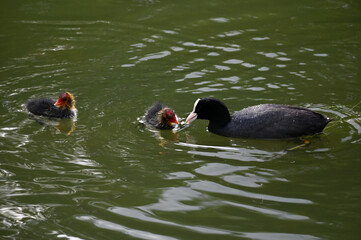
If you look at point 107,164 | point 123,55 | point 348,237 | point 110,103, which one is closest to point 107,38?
point 123,55

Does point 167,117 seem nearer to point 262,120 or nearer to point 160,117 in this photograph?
point 160,117

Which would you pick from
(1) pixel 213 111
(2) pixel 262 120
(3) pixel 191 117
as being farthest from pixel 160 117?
(2) pixel 262 120

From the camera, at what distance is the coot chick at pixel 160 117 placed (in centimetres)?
659

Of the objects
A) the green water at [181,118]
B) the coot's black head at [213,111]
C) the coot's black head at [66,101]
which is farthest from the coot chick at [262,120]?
the coot's black head at [66,101]

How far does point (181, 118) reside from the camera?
22.9 ft

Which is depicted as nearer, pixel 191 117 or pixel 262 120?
pixel 262 120

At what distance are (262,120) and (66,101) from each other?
2532 millimetres

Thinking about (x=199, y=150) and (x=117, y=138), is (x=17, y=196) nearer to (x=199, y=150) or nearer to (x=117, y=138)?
(x=117, y=138)

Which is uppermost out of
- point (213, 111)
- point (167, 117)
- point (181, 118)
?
point (213, 111)

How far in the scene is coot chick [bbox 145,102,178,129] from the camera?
21.6 ft

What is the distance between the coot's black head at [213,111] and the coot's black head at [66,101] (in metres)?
1.63

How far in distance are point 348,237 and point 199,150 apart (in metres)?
2.22

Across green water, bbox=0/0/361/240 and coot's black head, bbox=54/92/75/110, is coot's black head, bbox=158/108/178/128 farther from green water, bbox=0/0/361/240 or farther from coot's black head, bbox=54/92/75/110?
coot's black head, bbox=54/92/75/110

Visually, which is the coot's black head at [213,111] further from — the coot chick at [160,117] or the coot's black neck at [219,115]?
the coot chick at [160,117]
